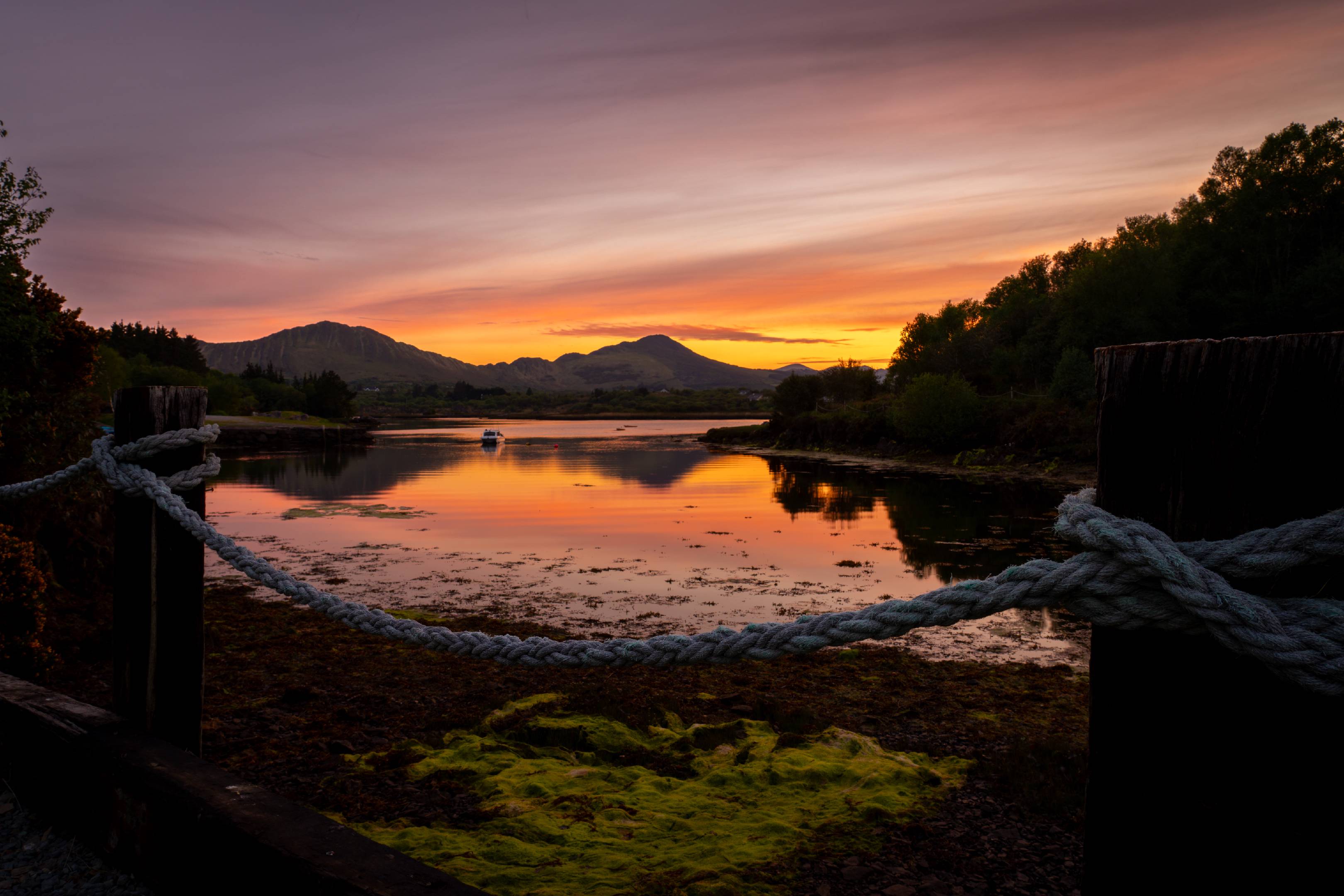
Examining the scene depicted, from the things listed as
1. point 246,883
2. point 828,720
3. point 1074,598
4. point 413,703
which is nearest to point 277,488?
point 413,703

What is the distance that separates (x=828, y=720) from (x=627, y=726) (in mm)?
1841

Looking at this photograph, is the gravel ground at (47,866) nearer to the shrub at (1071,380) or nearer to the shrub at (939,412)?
the shrub at (939,412)

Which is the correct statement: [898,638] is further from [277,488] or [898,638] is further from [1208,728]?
[277,488]

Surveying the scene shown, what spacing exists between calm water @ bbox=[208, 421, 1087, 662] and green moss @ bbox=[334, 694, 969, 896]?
430 cm

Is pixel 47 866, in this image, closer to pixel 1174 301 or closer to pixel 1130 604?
pixel 1130 604

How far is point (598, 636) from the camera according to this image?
10.3 meters

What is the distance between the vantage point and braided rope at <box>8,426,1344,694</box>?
52.1 inches

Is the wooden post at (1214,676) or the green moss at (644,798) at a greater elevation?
the wooden post at (1214,676)

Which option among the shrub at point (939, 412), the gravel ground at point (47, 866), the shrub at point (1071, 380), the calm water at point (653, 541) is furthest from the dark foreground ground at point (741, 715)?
the shrub at point (1071, 380)

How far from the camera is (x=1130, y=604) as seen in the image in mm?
1509

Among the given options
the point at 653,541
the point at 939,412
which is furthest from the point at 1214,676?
the point at 939,412

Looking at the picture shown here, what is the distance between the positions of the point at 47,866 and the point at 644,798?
3.13 metres

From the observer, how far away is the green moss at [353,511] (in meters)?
23.8

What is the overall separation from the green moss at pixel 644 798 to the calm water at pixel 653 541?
4.30 metres
